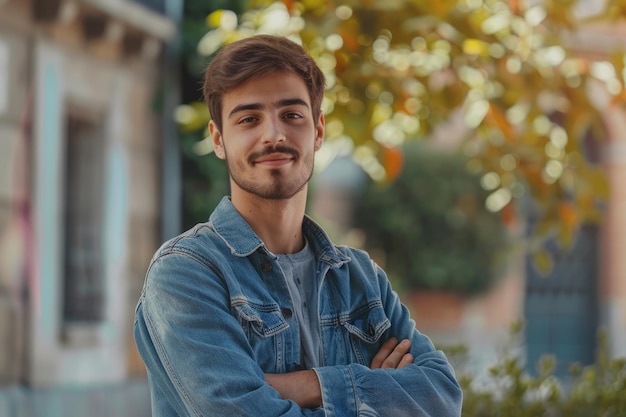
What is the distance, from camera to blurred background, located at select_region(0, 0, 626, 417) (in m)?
4.43

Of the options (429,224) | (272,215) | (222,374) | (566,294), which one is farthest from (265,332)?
(566,294)

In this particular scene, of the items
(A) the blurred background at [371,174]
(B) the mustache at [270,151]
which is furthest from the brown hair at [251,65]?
(A) the blurred background at [371,174]

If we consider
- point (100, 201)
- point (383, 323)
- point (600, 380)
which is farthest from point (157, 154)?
point (383, 323)

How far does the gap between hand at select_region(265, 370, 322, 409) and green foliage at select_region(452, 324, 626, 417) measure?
1.96m

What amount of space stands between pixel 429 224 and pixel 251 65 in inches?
521

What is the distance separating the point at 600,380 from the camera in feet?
14.4

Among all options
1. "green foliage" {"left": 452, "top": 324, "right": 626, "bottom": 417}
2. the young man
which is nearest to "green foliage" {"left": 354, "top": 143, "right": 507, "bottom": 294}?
"green foliage" {"left": 452, "top": 324, "right": 626, "bottom": 417}

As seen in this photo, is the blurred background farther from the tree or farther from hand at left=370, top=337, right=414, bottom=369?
hand at left=370, top=337, right=414, bottom=369

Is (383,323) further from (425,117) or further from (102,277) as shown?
(102,277)

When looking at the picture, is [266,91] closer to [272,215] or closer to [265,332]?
A: [272,215]

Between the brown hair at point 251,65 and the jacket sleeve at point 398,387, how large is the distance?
0.55 m

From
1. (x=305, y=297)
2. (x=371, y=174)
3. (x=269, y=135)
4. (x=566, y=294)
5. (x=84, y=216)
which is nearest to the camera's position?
(x=269, y=135)

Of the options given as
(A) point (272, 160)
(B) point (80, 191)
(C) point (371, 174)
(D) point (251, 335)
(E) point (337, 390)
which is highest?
(B) point (80, 191)

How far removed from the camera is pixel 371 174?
5871mm
